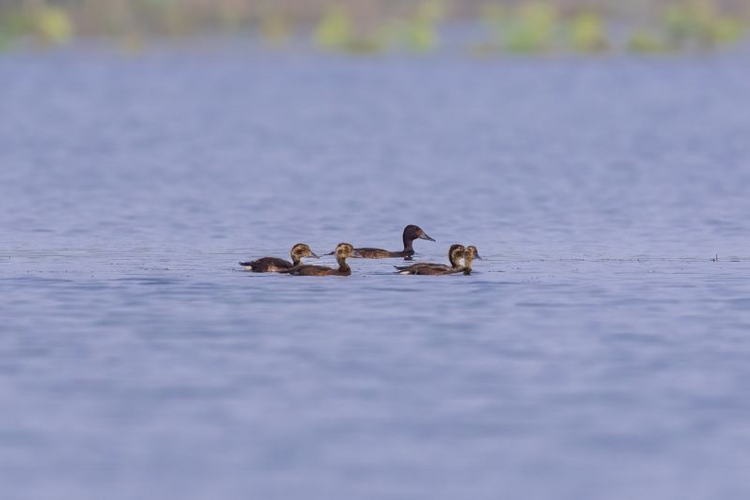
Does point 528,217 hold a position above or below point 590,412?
above

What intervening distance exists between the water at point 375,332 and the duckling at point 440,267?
19cm

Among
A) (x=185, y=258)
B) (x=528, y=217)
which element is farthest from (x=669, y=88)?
(x=185, y=258)

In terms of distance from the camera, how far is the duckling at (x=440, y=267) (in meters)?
22.4

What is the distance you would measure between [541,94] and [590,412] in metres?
72.3

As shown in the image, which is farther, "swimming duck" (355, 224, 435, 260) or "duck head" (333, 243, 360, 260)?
"swimming duck" (355, 224, 435, 260)

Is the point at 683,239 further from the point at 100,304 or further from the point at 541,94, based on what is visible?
the point at 541,94

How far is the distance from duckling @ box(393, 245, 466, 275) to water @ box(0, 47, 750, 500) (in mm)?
191

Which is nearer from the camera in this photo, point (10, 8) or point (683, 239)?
point (683, 239)

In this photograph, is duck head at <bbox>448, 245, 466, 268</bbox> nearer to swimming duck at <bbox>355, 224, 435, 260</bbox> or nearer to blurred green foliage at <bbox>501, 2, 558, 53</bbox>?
swimming duck at <bbox>355, 224, 435, 260</bbox>

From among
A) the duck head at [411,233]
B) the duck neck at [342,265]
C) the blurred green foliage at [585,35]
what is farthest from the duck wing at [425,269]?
the blurred green foliage at [585,35]

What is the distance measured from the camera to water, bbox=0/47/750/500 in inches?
512

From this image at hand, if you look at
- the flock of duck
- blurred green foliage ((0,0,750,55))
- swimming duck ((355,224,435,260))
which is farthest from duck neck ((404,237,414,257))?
blurred green foliage ((0,0,750,55))

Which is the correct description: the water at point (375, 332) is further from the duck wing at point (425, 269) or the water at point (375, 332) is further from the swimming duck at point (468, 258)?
the swimming duck at point (468, 258)

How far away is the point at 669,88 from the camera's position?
87.8 m
